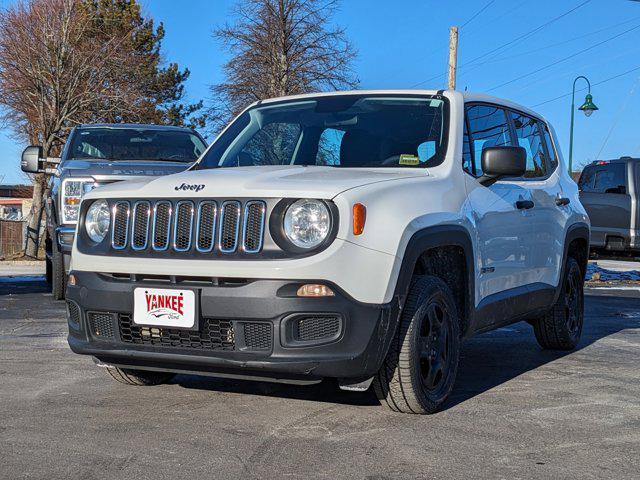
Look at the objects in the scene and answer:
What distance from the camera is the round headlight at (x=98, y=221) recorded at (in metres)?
4.94

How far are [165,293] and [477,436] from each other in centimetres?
164

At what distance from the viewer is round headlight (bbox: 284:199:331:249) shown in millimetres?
4340

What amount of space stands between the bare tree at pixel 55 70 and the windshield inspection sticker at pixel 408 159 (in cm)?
2496

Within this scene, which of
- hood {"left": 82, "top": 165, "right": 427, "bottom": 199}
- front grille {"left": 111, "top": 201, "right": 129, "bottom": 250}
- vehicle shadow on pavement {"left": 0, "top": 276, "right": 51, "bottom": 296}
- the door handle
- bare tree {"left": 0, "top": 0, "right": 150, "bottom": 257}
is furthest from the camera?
bare tree {"left": 0, "top": 0, "right": 150, "bottom": 257}

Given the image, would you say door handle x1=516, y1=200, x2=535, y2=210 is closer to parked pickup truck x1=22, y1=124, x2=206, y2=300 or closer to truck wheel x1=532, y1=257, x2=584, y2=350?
truck wheel x1=532, y1=257, x2=584, y2=350

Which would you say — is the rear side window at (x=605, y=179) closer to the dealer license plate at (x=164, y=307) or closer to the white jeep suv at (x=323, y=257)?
the white jeep suv at (x=323, y=257)

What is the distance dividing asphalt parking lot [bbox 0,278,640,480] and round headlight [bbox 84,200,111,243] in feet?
3.00

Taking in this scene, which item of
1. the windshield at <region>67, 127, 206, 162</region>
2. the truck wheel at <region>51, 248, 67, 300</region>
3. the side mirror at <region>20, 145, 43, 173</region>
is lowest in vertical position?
the truck wheel at <region>51, 248, 67, 300</region>

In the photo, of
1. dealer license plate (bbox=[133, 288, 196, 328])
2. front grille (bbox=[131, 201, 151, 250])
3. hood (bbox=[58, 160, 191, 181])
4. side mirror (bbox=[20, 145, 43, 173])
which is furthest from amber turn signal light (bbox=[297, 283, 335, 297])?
side mirror (bbox=[20, 145, 43, 173])

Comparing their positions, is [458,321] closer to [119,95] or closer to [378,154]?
[378,154]

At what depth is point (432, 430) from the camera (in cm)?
454

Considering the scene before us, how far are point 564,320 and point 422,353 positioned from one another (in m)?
2.74

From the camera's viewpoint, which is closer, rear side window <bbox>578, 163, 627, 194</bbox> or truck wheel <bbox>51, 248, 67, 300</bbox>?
truck wheel <bbox>51, 248, 67, 300</bbox>

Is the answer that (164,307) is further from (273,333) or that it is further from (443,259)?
(443,259)
